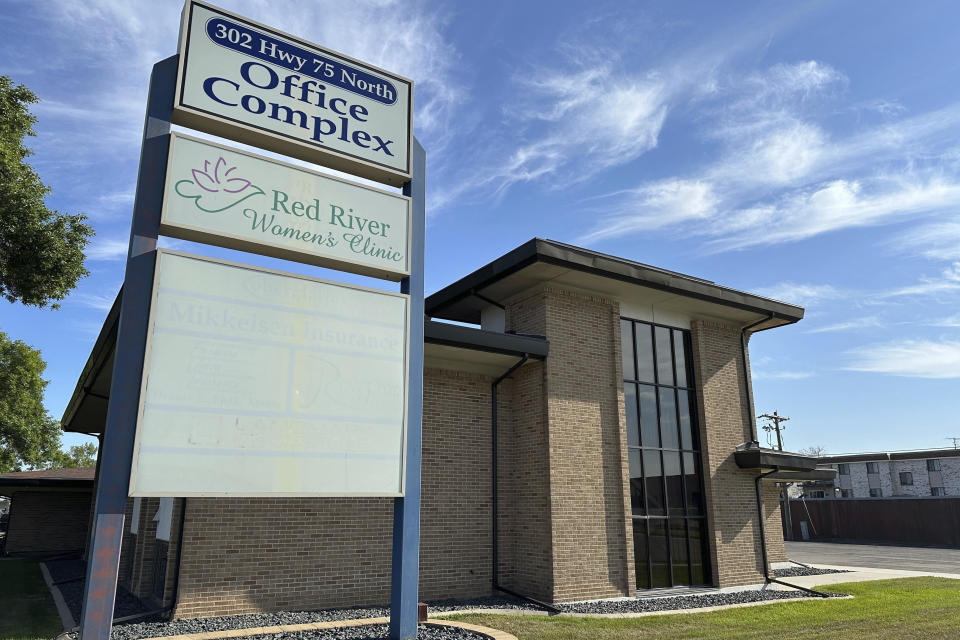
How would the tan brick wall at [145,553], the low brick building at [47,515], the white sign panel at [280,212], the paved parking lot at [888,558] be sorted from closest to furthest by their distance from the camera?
the white sign panel at [280,212], the tan brick wall at [145,553], the paved parking lot at [888,558], the low brick building at [47,515]

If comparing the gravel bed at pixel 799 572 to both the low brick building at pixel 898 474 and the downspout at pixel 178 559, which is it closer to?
the downspout at pixel 178 559

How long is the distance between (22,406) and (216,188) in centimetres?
3532

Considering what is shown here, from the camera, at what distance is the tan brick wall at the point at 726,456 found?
14.7 metres

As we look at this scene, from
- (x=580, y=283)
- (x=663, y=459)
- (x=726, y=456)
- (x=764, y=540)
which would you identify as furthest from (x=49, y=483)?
(x=764, y=540)

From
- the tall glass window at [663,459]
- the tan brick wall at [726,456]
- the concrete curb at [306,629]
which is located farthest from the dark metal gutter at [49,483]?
the tan brick wall at [726,456]

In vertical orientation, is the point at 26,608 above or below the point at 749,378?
below

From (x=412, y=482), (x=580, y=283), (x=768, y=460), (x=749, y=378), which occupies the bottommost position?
(x=412, y=482)

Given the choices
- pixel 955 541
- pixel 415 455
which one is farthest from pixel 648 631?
pixel 955 541

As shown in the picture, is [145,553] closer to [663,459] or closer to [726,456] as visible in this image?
[663,459]

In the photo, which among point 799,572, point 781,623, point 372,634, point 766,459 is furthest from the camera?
point 799,572

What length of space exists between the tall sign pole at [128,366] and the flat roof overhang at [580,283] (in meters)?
7.04

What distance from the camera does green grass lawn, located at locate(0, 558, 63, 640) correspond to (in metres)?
9.11

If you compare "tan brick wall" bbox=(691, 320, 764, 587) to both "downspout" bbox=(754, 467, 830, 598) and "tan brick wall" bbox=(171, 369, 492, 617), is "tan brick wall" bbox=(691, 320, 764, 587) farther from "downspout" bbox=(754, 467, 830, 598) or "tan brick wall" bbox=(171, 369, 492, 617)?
"tan brick wall" bbox=(171, 369, 492, 617)

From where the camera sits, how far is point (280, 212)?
7.80 metres
